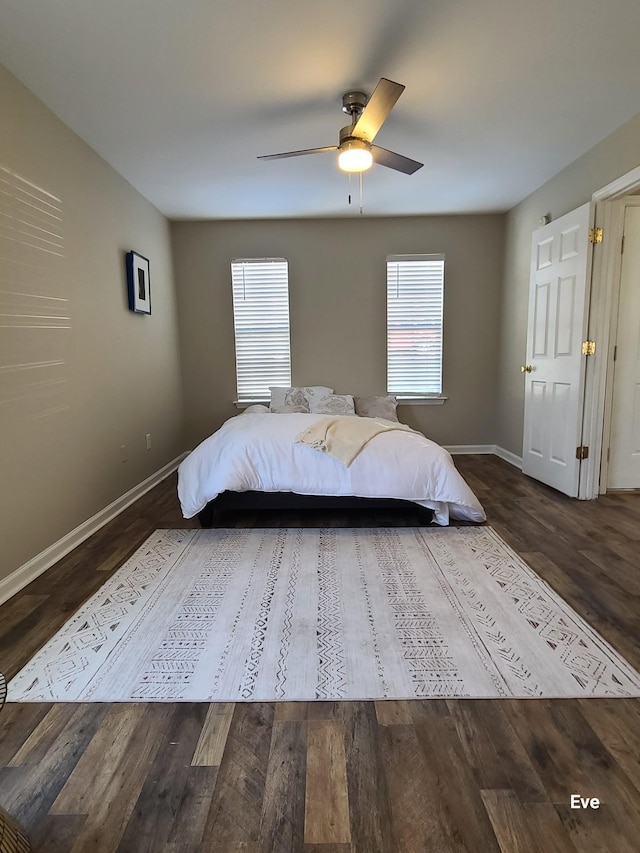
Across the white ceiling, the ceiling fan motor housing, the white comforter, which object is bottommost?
the white comforter

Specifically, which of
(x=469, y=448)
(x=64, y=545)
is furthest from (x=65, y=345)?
(x=469, y=448)

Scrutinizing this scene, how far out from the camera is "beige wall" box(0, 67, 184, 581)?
2.36 meters

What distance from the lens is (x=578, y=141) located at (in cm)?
325

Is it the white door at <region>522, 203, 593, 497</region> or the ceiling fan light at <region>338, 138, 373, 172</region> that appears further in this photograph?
the white door at <region>522, 203, 593, 497</region>

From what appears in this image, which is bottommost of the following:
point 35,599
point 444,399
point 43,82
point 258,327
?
point 35,599

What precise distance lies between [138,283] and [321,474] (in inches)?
95.0

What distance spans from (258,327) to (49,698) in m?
4.19

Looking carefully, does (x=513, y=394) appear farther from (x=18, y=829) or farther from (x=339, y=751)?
(x=18, y=829)

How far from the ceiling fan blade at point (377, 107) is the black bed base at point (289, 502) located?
2.19 meters

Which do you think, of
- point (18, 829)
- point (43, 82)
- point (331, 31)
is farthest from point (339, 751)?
point (43, 82)

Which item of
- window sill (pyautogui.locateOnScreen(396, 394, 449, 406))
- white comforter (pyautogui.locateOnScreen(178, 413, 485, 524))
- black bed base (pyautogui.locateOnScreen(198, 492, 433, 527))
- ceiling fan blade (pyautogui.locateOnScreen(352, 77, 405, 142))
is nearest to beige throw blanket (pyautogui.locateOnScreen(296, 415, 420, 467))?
white comforter (pyautogui.locateOnScreen(178, 413, 485, 524))

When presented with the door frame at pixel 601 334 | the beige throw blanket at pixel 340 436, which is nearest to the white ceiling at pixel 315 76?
the door frame at pixel 601 334

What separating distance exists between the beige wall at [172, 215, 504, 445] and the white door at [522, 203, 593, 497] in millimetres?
1036

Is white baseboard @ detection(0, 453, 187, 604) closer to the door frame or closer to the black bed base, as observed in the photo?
the black bed base
